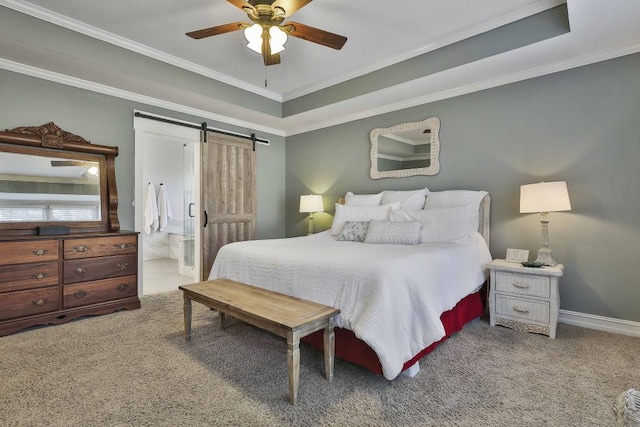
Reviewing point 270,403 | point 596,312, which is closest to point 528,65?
point 596,312

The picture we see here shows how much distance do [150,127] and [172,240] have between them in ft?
11.8

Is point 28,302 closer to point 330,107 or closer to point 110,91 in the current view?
point 110,91

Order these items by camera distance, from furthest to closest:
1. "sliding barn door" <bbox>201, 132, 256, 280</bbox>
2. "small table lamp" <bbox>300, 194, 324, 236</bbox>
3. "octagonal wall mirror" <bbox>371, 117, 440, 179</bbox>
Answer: "small table lamp" <bbox>300, 194, 324, 236</bbox>, "sliding barn door" <bbox>201, 132, 256, 280</bbox>, "octagonal wall mirror" <bbox>371, 117, 440, 179</bbox>

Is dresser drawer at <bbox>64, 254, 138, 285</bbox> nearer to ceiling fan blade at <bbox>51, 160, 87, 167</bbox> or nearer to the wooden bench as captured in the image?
ceiling fan blade at <bbox>51, 160, 87, 167</bbox>

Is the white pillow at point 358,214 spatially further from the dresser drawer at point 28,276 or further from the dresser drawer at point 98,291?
the dresser drawer at point 28,276

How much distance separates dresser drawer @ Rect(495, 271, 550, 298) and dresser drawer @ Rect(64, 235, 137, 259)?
357 centimetres

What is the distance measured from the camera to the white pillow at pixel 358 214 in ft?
11.6

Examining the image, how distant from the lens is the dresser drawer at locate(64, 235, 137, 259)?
2914mm

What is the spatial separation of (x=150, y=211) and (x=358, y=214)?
15.8 feet

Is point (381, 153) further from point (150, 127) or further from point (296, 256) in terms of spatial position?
point (150, 127)

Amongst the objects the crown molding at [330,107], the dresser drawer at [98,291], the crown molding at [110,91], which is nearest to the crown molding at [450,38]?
the crown molding at [330,107]

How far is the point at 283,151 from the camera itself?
5492mm

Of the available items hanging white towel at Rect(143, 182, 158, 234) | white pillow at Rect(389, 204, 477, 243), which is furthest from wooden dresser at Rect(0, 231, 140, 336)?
hanging white towel at Rect(143, 182, 158, 234)

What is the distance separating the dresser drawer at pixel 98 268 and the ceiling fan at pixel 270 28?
2249 mm
